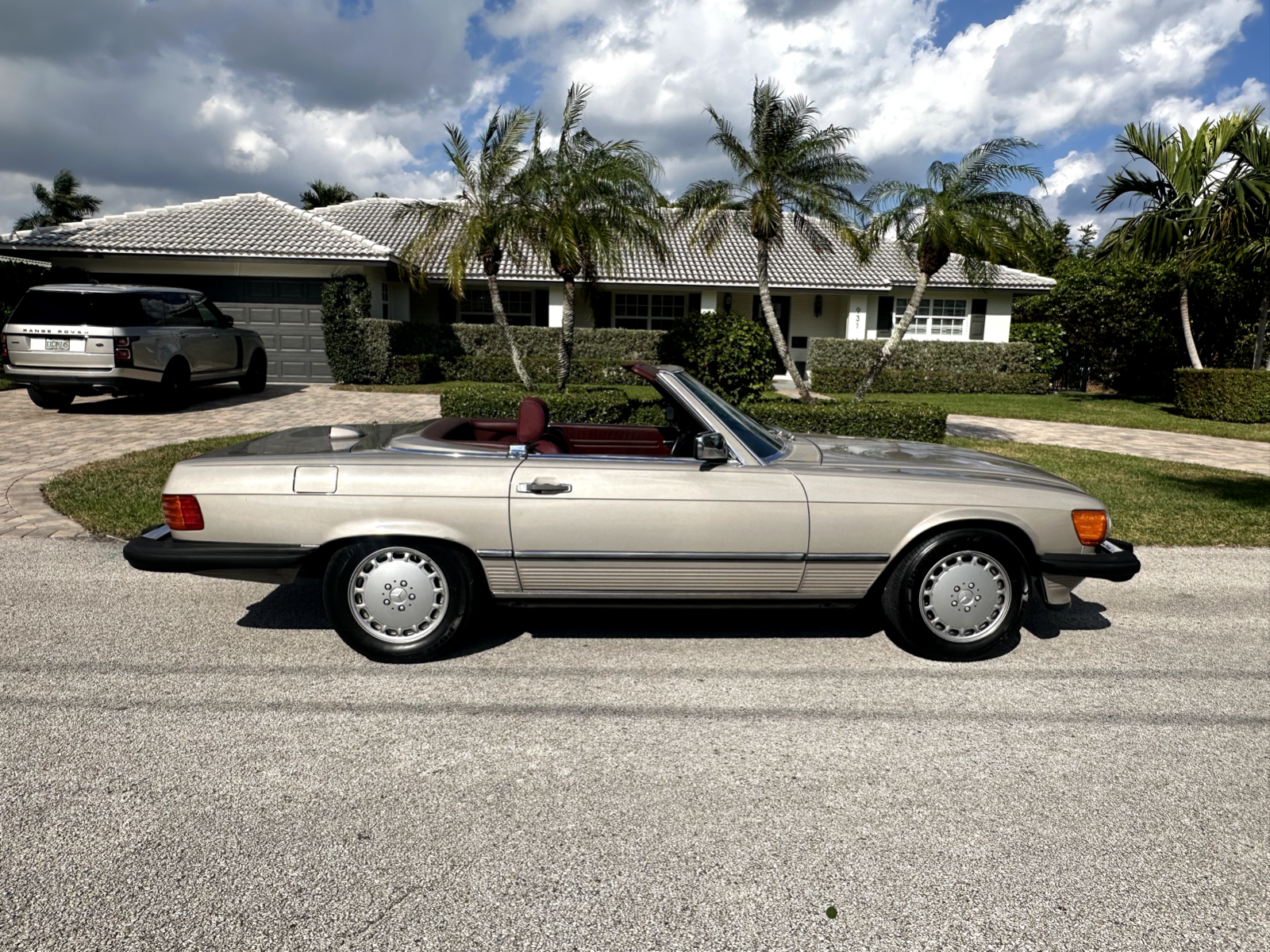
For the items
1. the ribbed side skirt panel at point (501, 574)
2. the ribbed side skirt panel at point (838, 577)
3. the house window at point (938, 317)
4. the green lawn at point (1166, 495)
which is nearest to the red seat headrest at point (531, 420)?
the ribbed side skirt panel at point (501, 574)

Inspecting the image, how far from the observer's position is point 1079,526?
13.7 feet

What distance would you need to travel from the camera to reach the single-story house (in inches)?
761

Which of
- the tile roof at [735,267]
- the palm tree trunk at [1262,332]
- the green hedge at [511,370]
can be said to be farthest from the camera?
the tile roof at [735,267]

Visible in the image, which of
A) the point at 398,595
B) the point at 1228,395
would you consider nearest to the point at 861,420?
the point at 398,595

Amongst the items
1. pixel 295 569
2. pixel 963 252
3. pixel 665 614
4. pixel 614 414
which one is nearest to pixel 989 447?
pixel 963 252

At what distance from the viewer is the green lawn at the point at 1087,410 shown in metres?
16.3

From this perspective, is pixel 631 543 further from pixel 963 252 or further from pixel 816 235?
pixel 816 235

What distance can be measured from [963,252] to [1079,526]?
910 cm

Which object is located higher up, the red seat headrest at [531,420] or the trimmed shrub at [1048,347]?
the trimmed shrub at [1048,347]

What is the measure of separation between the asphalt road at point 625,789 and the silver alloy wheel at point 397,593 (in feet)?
0.73

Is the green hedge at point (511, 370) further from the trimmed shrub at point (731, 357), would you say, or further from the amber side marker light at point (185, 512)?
the amber side marker light at point (185, 512)

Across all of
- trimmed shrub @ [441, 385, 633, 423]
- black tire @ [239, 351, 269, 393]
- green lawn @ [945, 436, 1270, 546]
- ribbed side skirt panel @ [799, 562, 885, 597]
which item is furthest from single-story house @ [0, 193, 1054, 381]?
ribbed side skirt panel @ [799, 562, 885, 597]

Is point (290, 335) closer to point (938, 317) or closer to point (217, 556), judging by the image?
point (217, 556)

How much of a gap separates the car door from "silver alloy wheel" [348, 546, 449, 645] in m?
0.41
